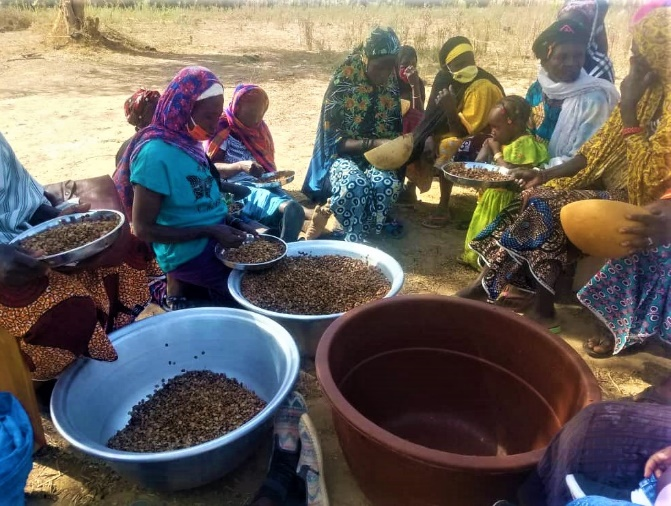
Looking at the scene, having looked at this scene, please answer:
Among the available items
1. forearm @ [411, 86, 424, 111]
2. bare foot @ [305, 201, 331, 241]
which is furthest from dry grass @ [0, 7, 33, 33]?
bare foot @ [305, 201, 331, 241]

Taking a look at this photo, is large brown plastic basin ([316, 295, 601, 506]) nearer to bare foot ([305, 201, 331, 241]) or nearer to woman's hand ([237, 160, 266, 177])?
bare foot ([305, 201, 331, 241])

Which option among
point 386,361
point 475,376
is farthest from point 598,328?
point 386,361

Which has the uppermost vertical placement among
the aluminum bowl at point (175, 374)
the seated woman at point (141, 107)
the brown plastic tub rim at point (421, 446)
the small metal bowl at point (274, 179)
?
the seated woman at point (141, 107)

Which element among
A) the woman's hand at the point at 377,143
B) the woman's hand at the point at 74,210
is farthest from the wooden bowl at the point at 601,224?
the woman's hand at the point at 74,210

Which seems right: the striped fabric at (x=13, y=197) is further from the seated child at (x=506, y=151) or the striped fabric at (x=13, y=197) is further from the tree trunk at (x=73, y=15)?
the tree trunk at (x=73, y=15)

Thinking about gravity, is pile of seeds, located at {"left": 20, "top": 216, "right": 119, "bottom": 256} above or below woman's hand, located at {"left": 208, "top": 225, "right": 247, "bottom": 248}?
above

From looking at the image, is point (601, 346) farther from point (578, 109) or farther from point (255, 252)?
point (255, 252)

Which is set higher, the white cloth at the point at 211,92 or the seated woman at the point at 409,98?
the white cloth at the point at 211,92

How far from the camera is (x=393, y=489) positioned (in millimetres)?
1659

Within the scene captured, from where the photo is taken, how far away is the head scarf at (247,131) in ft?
12.5

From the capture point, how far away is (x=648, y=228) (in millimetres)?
2320

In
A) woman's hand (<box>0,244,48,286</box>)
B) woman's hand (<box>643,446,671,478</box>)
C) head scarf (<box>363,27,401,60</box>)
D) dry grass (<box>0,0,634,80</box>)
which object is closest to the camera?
woman's hand (<box>643,446,671,478</box>)

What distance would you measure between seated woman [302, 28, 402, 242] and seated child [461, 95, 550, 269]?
0.68 metres

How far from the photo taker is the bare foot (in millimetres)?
3826
